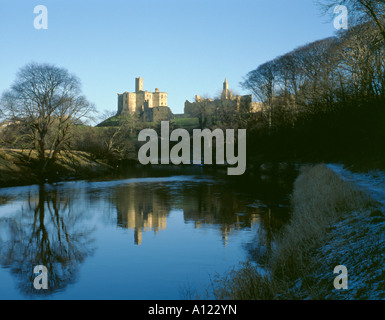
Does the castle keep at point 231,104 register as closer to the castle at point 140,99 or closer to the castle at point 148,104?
the castle at point 148,104

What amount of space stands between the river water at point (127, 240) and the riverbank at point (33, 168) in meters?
5.68

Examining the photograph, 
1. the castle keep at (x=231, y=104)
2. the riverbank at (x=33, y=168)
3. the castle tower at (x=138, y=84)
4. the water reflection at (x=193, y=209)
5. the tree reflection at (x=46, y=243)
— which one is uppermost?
the castle tower at (x=138, y=84)

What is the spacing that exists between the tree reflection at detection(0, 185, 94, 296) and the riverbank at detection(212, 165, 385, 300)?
426 cm

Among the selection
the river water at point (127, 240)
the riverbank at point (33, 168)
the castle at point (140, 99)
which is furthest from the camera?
the castle at point (140, 99)

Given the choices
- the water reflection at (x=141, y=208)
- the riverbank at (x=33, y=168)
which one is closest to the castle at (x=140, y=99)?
the riverbank at (x=33, y=168)

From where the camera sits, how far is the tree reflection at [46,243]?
9.34 meters

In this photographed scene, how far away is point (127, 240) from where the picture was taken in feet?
43.3

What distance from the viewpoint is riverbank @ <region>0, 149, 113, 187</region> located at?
29594mm

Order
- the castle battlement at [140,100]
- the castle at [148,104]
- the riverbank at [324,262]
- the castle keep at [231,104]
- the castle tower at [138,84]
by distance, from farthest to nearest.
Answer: the castle tower at [138,84]
the castle battlement at [140,100]
the castle at [148,104]
the castle keep at [231,104]
the riverbank at [324,262]

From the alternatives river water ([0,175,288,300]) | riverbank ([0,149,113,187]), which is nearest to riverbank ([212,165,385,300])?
river water ([0,175,288,300])

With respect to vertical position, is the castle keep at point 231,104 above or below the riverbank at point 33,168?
above

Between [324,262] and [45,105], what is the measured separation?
3231cm

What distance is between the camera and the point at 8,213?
17625mm
